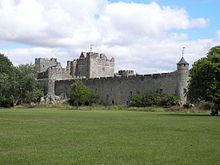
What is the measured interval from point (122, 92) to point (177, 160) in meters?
56.5

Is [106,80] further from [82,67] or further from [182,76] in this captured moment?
[182,76]

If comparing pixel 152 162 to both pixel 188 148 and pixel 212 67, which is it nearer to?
pixel 188 148

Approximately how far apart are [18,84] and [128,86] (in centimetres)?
1562

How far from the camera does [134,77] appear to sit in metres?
64.9

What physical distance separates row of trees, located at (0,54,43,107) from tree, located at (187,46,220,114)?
1216 inches

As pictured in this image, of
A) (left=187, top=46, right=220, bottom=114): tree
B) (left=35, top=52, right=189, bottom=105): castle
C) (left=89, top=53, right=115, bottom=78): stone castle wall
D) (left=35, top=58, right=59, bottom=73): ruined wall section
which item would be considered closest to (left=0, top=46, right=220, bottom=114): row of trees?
(left=35, top=52, right=189, bottom=105): castle

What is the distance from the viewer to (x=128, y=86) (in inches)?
2579

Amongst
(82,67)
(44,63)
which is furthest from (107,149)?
(44,63)

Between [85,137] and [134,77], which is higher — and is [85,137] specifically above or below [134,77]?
below

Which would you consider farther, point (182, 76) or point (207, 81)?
point (182, 76)

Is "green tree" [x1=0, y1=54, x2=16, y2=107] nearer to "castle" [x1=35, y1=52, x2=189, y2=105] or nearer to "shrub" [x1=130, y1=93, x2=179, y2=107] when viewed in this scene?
"castle" [x1=35, y1=52, x2=189, y2=105]

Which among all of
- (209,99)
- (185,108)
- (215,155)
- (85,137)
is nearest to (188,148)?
(215,155)

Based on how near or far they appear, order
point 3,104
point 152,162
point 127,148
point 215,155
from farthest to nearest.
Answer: point 3,104 < point 127,148 < point 215,155 < point 152,162

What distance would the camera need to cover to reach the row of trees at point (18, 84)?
61559 millimetres
